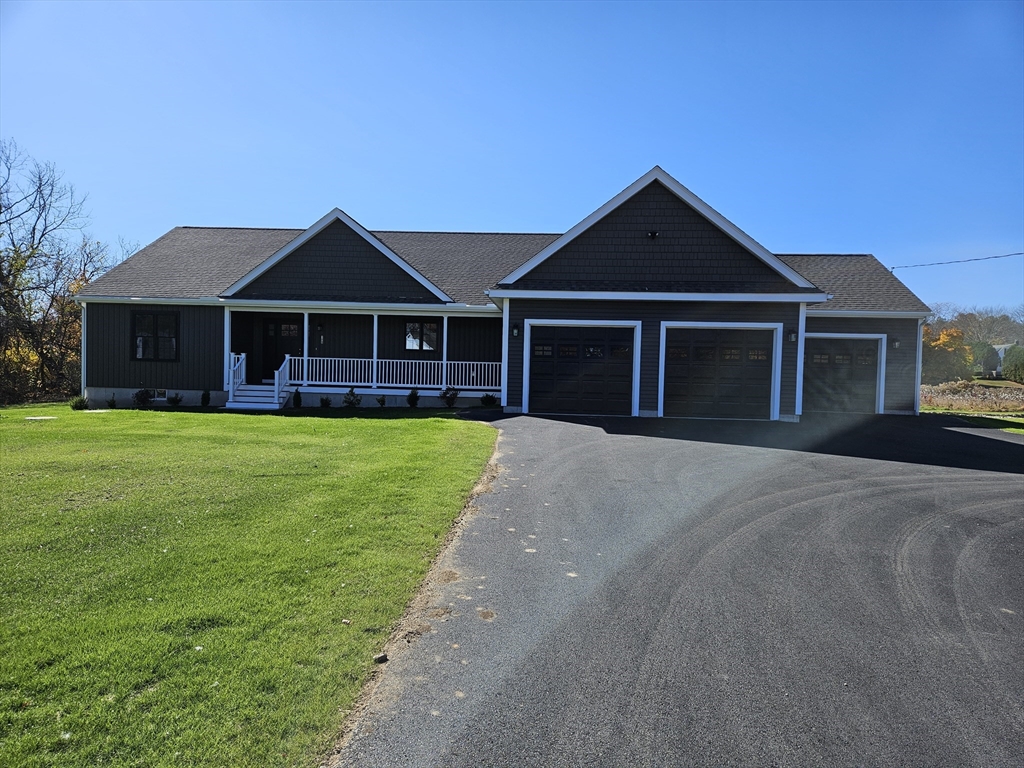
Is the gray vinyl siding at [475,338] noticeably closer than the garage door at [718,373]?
No

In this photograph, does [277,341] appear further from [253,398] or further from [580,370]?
[580,370]

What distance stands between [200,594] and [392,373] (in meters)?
15.0

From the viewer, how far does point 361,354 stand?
64.4 feet

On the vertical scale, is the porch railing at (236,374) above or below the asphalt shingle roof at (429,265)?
below

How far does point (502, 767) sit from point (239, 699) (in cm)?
128

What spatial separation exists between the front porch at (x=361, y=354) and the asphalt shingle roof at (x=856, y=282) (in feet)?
34.8

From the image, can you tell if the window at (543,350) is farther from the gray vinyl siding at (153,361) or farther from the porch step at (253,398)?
the gray vinyl siding at (153,361)

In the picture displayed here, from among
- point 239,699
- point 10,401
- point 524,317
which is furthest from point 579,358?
point 10,401

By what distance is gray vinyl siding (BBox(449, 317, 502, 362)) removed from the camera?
19625 mm

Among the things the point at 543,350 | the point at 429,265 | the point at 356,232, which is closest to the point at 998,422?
the point at 543,350

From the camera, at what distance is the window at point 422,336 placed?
19781mm

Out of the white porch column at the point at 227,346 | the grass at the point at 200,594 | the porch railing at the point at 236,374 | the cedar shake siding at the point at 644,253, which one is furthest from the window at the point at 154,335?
the cedar shake siding at the point at 644,253

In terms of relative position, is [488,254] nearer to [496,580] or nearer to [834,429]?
[834,429]

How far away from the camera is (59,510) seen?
5.92m
